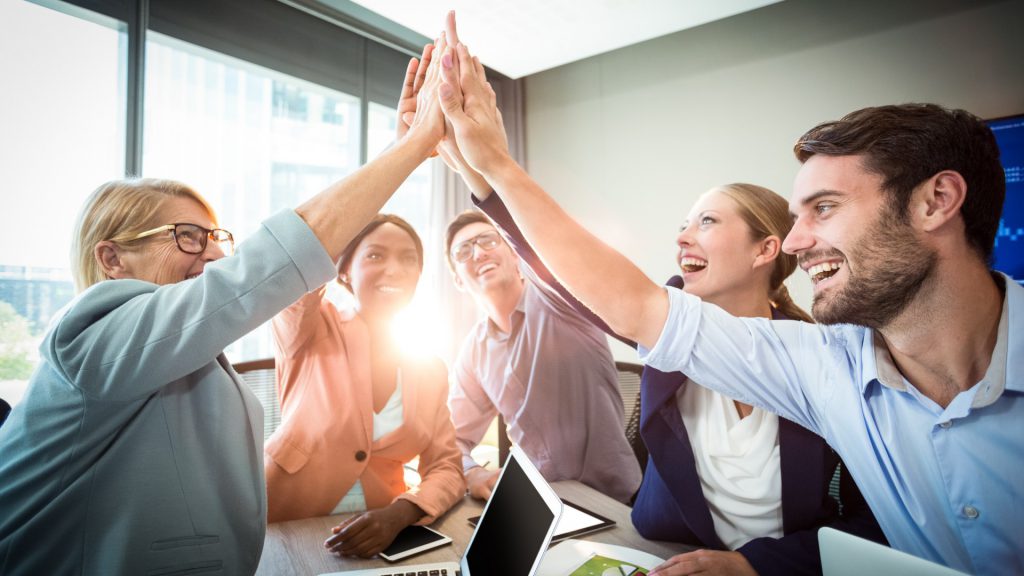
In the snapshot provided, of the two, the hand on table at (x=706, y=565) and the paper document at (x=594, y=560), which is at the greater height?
the hand on table at (x=706, y=565)

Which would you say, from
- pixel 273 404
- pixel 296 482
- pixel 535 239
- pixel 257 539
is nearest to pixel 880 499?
pixel 535 239

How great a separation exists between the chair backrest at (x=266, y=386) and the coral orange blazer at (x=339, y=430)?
0.32 metres

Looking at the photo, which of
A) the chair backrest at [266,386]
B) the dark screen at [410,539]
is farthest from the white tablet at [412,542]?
the chair backrest at [266,386]

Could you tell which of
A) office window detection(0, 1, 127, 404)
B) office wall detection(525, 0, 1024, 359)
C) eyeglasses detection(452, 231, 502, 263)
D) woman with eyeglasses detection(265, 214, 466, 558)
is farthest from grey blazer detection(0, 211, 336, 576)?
office wall detection(525, 0, 1024, 359)

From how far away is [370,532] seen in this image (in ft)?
4.37

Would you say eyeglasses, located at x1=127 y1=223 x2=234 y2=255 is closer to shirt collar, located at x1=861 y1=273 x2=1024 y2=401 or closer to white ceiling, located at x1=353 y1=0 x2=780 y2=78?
shirt collar, located at x1=861 y1=273 x2=1024 y2=401

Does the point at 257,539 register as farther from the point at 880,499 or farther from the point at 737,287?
the point at 737,287

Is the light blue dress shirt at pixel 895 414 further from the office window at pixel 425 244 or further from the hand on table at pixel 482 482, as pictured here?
the office window at pixel 425 244

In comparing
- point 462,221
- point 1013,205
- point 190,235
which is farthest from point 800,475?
point 1013,205

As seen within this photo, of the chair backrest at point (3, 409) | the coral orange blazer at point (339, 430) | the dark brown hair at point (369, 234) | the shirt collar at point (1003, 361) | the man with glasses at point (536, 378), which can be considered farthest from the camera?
the man with glasses at point (536, 378)

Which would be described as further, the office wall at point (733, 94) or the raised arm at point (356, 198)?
the office wall at point (733, 94)

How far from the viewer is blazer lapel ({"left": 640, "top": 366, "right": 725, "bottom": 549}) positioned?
1338 mm

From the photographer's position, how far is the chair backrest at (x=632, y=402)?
2.53 meters

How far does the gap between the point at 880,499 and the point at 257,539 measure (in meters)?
1.36
